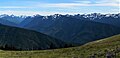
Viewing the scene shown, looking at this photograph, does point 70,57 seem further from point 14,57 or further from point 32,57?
point 14,57

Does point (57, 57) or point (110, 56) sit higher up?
point (110, 56)

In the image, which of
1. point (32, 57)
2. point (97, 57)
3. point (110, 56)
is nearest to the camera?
point (110, 56)

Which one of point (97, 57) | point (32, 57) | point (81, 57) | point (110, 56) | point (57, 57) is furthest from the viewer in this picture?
point (32, 57)

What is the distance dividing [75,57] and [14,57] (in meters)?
18.8

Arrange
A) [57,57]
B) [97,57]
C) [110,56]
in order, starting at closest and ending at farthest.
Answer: [110,56], [97,57], [57,57]

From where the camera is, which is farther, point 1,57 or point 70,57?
point 1,57

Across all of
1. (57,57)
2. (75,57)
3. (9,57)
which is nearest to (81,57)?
(75,57)

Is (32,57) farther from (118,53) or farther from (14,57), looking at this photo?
(118,53)

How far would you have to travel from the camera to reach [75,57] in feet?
184

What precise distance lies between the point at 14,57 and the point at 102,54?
2422 centimetres

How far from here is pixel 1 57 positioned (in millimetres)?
67875

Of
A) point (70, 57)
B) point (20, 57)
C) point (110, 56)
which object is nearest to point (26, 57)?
point (20, 57)

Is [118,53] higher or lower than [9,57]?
higher

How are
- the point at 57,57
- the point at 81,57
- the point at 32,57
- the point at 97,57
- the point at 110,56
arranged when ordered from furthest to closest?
1. the point at 32,57
2. the point at 57,57
3. the point at 81,57
4. the point at 97,57
5. the point at 110,56
